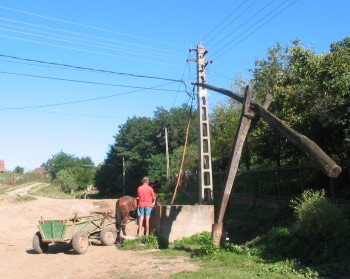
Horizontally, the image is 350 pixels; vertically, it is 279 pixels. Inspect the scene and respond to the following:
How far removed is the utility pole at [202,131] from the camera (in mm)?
16641

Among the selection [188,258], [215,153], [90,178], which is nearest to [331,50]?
[188,258]

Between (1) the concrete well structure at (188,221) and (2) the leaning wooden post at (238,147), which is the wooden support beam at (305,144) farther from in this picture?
(1) the concrete well structure at (188,221)

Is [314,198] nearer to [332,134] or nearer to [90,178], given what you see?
[332,134]

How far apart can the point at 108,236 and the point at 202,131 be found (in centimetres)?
555

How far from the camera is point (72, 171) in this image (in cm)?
9488

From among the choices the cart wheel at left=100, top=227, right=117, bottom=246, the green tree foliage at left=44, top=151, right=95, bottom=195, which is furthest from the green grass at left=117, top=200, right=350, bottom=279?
the green tree foliage at left=44, top=151, right=95, bottom=195

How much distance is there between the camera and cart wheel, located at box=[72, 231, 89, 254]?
12250mm

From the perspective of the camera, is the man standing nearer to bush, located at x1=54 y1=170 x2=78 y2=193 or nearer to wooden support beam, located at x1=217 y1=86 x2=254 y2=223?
wooden support beam, located at x1=217 y1=86 x2=254 y2=223

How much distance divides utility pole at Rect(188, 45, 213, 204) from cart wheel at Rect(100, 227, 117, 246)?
12.9 feet

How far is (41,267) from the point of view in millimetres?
10680

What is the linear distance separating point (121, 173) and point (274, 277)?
62.1 meters

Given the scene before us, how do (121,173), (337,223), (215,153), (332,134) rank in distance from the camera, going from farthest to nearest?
(121,173), (215,153), (332,134), (337,223)

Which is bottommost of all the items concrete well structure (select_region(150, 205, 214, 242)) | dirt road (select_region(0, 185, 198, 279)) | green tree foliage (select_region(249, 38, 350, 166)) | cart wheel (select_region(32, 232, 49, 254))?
dirt road (select_region(0, 185, 198, 279))

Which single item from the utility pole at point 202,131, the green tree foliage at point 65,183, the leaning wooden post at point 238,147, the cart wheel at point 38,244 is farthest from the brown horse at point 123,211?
the green tree foliage at point 65,183
